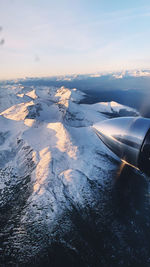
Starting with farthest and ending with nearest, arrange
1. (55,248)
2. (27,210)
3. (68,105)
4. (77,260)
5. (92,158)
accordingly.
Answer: (68,105) < (92,158) < (27,210) < (55,248) < (77,260)

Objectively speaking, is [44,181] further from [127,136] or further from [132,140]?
[132,140]

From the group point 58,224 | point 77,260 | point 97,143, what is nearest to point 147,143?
point 77,260

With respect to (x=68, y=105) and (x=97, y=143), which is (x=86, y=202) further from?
(x=68, y=105)

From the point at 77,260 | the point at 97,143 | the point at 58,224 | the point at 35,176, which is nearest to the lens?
the point at 77,260

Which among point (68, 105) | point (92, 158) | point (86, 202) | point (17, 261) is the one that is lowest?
point (17, 261)

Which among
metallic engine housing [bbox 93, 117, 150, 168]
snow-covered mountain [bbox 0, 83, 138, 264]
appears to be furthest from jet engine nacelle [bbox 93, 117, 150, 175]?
snow-covered mountain [bbox 0, 83, 138, 264]

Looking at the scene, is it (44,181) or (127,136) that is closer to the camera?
(127,136)

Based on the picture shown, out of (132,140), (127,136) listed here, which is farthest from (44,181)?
(132,140)
